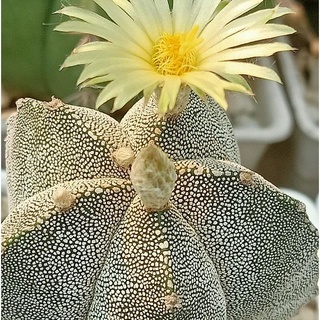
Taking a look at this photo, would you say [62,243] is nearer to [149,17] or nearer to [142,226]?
[142,226]

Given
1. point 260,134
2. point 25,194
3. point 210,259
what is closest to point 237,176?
point 210,259

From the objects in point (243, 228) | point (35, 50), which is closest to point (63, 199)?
point (243, 228)

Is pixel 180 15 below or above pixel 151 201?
above

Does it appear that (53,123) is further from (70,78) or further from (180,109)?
(70,78)

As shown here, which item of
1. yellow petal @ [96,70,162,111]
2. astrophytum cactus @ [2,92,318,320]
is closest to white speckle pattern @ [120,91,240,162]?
astrophytum cactus @ [2,92,318,320]

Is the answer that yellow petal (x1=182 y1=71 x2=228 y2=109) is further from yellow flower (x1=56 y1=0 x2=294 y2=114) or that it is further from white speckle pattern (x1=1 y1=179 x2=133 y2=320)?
white speckle pattern (x1=1 y1=179 x2=133 y2=320)

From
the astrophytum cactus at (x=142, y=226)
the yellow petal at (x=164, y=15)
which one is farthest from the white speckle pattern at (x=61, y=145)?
the yellow petal at (x=164, y=15)

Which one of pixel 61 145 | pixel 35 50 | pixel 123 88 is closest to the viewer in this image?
pixel 123 88

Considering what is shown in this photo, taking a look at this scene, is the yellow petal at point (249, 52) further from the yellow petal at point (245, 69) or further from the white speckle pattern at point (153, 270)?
the white speckle pattern at point (153, 270)
